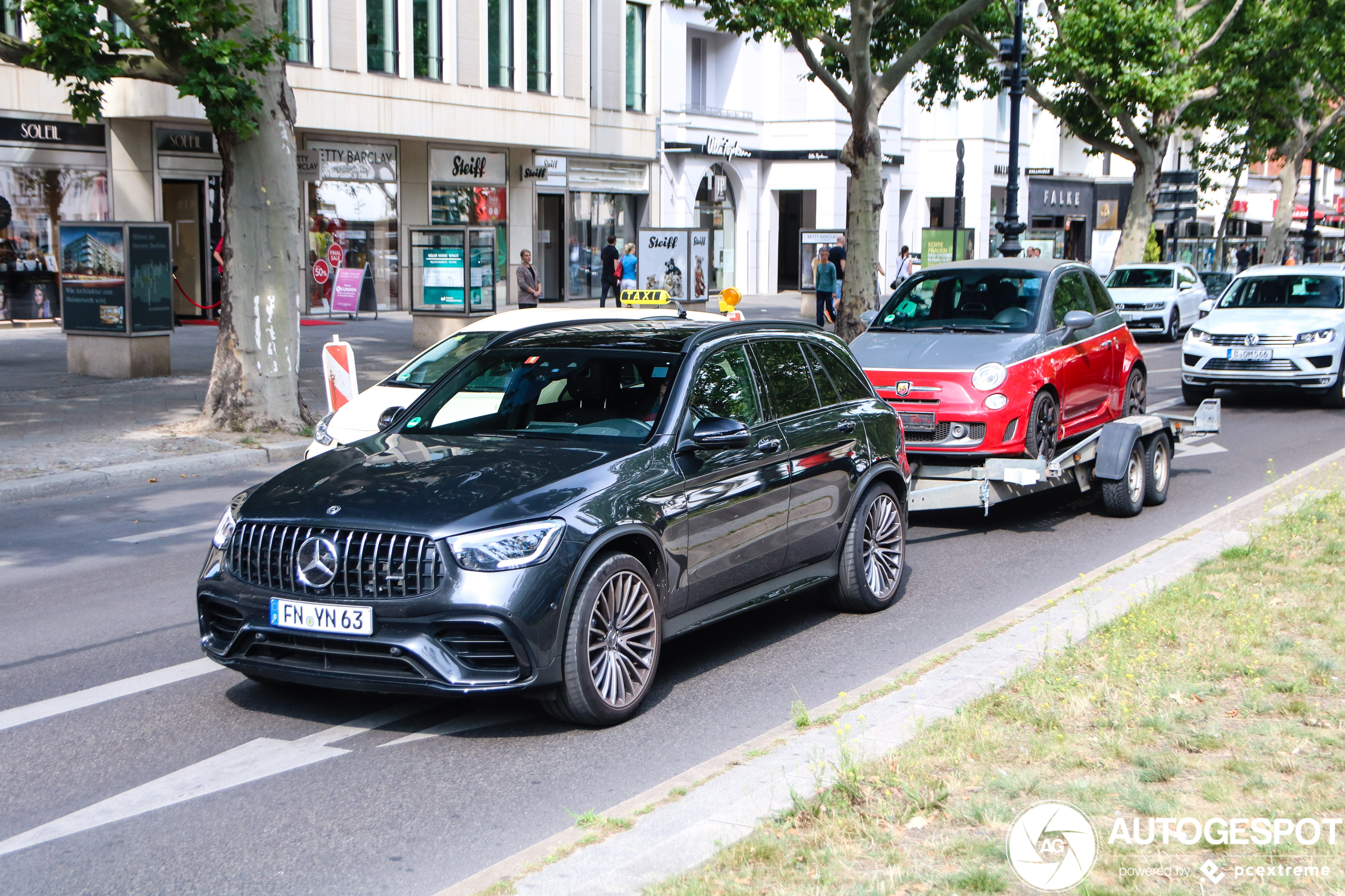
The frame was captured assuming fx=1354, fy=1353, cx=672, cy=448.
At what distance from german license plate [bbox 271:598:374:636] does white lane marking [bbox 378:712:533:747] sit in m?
0.56

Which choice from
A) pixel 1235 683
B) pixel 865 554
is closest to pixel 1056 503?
pixel 865 554

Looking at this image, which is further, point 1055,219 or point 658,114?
point 1055,219

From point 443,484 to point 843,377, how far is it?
117 inches

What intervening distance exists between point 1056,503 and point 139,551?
7.14 metres

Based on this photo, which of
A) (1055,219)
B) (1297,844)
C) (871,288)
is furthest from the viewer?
(1055,219)

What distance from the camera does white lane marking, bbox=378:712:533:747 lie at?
5453 millimetres

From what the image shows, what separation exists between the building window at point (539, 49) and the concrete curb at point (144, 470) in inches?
867

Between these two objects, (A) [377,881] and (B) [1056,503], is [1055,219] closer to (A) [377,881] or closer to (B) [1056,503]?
(B) [1056,503]

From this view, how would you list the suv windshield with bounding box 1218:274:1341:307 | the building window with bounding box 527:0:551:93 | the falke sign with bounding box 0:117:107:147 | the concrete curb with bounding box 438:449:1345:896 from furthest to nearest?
the building window with bounding box 527:0:551:93 → the falke sign with bounding box 0:117:107:147 → the suv windshield with bounding box 1218:274:1341:307 → the concrete curb with bounding box 438:449:1345:896

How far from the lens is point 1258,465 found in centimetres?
1306

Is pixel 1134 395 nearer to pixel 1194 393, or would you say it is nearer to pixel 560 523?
pixel 1194 393

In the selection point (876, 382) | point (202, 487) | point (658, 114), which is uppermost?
point (658, 114)

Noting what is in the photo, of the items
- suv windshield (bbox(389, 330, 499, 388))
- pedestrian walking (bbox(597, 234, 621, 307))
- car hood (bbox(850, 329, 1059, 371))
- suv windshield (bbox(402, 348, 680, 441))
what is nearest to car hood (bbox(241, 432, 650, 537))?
suv windshield (bbox(402, 348, 680, 441))

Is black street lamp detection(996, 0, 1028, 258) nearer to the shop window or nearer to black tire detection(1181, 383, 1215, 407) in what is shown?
black tire detection(1181, 383, 1215, 407)
